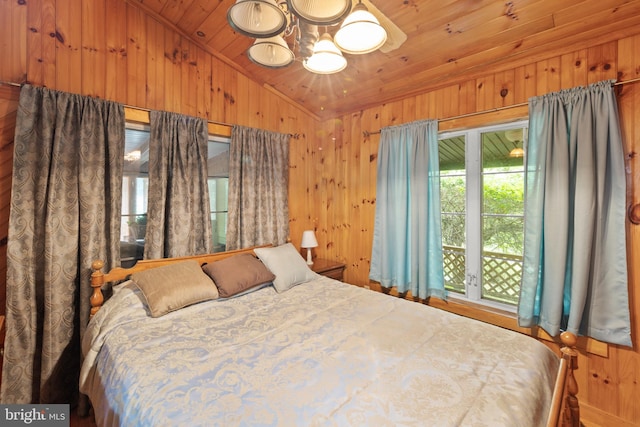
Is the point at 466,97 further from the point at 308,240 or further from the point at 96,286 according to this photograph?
the point at 96,286

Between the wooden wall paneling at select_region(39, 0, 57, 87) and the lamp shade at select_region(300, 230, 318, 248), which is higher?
the wooden wall paneling at select_region(39, 0, 57, 87)

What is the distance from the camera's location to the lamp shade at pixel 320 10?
107 centimetres

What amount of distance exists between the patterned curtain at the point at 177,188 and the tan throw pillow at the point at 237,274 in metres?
0.32

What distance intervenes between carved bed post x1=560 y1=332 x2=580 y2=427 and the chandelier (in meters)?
1.58

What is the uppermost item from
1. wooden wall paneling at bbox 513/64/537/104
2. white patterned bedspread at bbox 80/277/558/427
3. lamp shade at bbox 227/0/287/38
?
wooden wall paneling at bbox 513/64/537/104

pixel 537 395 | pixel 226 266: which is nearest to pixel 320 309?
pixel 226 266

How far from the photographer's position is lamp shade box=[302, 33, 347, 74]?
1.46 meters

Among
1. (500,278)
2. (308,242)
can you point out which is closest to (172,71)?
(308,242)

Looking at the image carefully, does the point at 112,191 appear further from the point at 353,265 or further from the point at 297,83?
the point at 353,265

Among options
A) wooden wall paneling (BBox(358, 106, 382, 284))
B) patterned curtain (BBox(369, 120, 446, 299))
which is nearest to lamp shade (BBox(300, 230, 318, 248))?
wooden wall paneling (BBox(358, 106, 382, 284))

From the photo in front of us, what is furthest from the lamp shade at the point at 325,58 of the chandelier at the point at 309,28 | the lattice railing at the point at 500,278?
the lattice railing at the point at 500,278

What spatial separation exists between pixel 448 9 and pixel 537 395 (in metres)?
2.08

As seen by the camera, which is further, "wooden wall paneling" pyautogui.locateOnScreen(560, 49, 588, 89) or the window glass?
the window glass

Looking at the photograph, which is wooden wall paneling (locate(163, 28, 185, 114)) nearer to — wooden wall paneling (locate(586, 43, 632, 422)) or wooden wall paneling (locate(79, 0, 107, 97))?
wooden wall paneling (locate(79, 0, 107, 97))
